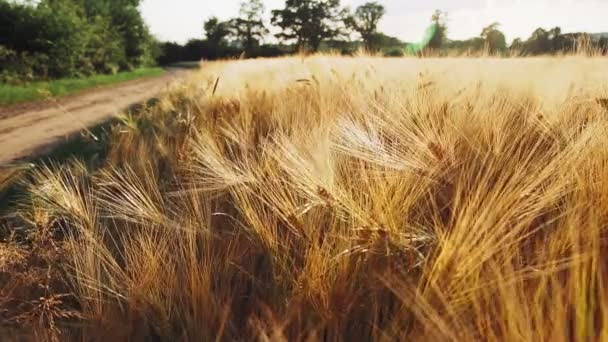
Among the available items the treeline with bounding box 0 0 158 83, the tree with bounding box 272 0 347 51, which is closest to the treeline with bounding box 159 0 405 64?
the tree with bounding box 272 0 347 51

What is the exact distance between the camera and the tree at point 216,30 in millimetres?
56406

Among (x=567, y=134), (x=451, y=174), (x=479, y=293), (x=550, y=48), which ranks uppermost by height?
(x=550, y=48)

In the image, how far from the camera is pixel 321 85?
3.33 metres

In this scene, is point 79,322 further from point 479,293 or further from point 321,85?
point 321,85

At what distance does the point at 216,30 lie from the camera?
56844mm

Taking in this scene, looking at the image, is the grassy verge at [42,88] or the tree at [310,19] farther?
the tree at [310,19]

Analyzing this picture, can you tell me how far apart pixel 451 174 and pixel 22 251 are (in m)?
1.57

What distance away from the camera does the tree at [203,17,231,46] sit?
2221 inches

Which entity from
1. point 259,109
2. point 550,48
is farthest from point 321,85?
point 550,48

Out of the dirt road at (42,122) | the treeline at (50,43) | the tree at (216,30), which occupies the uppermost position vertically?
the tree at (216,30)

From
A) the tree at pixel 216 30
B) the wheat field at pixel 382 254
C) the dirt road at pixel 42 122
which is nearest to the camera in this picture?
the wheat field at pixel 382 254

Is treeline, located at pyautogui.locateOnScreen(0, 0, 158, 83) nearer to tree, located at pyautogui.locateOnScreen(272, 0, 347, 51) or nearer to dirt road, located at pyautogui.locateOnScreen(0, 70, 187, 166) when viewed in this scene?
dirt road, located at pyautogui.locateOnScreen(0, 70, 187, 166)

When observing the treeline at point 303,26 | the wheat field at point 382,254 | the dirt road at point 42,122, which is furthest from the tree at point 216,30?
the wheat field at point 382,254

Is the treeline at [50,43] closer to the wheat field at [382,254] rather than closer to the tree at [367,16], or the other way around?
the wheat field at [382,254]
